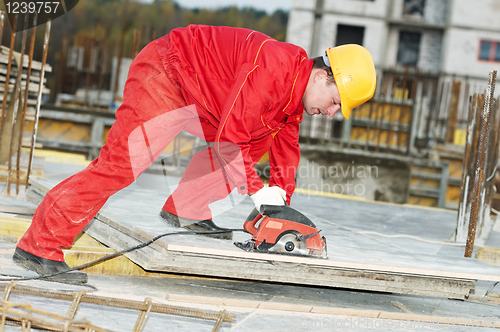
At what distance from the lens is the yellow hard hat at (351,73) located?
9.05 ft

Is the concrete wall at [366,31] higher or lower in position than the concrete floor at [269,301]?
higher

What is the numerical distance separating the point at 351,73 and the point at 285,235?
96cm

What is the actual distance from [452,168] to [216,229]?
816 centimetres

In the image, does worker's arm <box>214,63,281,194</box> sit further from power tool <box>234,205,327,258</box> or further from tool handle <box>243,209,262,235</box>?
tool handle <box>243,209,262,235</box>

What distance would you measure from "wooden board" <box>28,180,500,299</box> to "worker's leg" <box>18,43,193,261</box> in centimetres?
39

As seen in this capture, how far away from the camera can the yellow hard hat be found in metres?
2.76

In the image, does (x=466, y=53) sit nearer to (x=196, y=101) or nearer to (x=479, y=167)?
(x=479, y=167)

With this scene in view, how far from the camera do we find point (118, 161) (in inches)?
109

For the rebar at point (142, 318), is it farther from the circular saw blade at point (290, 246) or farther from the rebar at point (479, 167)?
the rebar at point (479, 167)

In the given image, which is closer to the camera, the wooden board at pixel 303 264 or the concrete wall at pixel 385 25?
the wooden board at pixel 303 264

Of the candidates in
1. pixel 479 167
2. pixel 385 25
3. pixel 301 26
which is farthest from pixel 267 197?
pixel 385 25

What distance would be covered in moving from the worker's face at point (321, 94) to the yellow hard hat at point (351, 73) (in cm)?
5

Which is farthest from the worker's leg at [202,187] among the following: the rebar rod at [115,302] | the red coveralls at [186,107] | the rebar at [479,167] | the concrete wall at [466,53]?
the concrete wall at [466,53]

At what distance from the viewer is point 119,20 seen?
41875mm
